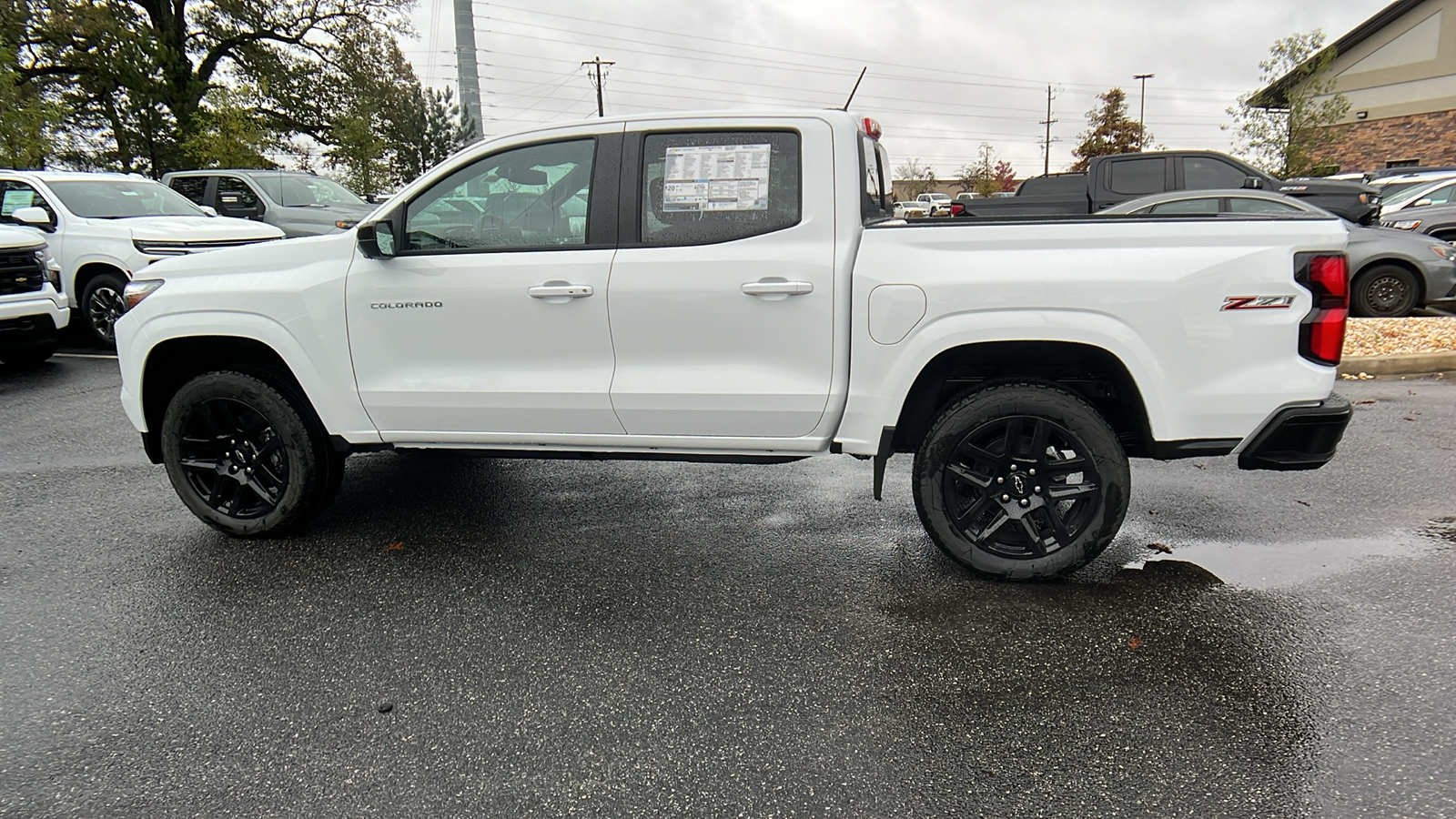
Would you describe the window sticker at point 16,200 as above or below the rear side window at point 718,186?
above

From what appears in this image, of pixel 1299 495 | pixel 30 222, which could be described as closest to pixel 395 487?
pixel 1299 495

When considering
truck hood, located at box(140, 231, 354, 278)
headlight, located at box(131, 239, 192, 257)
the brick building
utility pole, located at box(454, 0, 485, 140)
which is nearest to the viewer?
truck hood, located at box(140, 231, 354, 278)

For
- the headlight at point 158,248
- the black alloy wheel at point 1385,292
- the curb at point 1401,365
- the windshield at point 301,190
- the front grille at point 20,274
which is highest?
the windshield at point 301,190

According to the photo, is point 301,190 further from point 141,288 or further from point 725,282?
point 725,282

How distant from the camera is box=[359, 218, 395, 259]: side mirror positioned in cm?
385

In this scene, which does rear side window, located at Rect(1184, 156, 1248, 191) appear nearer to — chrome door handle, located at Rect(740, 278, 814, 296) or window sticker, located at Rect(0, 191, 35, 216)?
chrome door handle, located at Rect(740, 278, 814, 296)

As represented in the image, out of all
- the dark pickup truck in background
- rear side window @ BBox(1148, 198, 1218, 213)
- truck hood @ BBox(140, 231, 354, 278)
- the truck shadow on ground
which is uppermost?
the dark pickup truck in background

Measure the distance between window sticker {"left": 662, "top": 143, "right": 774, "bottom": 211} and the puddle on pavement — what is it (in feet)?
7.54

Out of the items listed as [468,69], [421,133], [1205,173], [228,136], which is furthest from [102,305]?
Answer: [468,69]

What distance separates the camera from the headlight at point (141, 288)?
13.9 feet

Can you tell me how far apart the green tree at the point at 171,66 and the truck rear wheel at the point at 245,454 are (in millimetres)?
24813

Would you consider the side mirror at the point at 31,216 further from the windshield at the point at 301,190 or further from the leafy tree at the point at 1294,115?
the leafy tree at the point at 1294,115

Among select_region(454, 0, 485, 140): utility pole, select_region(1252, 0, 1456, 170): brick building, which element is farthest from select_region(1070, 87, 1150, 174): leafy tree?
select_region(454, 0, 485, 140): utility pole

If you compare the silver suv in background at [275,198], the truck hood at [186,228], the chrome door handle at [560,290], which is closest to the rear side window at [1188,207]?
the chrome door handle at [560,290]
